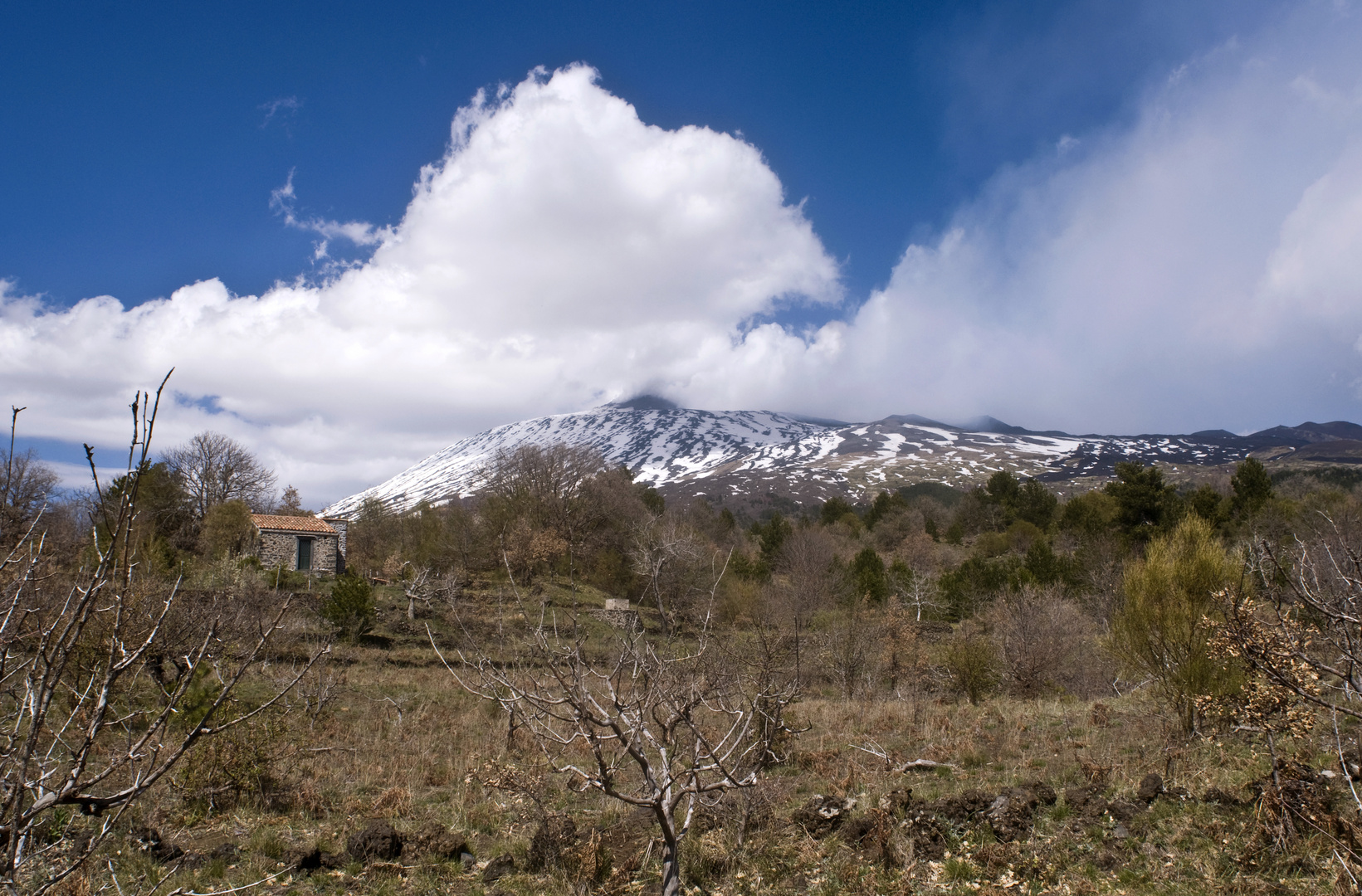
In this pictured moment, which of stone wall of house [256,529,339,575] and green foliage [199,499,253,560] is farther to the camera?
stone wall of house [256,529,339,575]

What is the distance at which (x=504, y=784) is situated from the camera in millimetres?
7730

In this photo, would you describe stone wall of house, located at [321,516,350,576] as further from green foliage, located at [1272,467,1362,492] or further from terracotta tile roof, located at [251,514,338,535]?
green foliage, located at [1272,467,1362,492]

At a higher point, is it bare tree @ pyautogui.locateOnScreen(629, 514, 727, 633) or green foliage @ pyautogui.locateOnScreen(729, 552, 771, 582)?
bare tree @ pyautogui.locateOnScreen(629, 514, 727, 633)

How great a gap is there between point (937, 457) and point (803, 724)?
612 ft

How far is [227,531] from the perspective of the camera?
3272 cm

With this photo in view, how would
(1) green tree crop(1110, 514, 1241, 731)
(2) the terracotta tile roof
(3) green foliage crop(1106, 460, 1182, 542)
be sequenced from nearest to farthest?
(1) green tree crop(1110, 514, 1241, 731) → (2) the terracotta tile roof → (3) green foliage crop(1106, 460, 1182, 542)

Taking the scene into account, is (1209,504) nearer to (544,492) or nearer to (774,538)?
(774,538)

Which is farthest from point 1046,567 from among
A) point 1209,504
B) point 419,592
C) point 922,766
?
point 419,592

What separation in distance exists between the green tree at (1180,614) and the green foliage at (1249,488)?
120 ft

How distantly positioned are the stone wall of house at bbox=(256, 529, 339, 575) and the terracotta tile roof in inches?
9.7

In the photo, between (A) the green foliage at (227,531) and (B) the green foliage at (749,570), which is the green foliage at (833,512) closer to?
(B) the green foliage at (749,570)

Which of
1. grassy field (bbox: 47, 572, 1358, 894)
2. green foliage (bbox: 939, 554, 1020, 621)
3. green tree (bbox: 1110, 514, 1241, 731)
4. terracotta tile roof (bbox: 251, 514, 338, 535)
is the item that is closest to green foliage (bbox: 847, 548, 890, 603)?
green foliage (bbox: 939, 554, 1020, 621)

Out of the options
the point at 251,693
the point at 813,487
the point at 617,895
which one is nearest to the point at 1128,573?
the point at 617,895

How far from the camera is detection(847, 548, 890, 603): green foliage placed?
1318 inches
